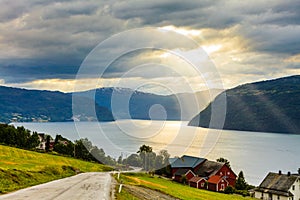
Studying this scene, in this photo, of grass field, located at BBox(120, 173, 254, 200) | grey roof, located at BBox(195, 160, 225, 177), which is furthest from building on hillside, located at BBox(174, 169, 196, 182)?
grass field, located at BBox(120, 173, 254, 200)

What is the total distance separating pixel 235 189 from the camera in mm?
88188

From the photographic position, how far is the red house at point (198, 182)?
90.8 m

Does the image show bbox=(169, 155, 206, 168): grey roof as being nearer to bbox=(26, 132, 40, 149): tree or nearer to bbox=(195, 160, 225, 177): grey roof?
bbox=(195, 160, 225, 177): grey roof

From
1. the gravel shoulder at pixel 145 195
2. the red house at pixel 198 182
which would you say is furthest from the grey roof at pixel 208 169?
the gravel shoulder at pixel 145 195

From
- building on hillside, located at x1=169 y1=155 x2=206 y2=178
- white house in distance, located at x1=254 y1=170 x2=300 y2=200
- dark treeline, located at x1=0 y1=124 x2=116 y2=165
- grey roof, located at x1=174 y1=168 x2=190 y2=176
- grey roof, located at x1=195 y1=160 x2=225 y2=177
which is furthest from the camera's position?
dark treeline, located at x1=0 y1=124 x2=116 y2=165

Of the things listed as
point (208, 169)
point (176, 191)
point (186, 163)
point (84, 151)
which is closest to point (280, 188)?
point (208, 169)

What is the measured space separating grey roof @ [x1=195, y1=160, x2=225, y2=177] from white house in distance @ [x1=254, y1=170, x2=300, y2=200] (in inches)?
784

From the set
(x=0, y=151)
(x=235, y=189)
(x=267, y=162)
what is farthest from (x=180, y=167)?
(x=267, y=162)

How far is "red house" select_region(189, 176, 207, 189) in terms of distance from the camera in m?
90.8

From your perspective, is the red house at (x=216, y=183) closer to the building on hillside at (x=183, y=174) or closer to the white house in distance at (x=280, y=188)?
the building on hillside at (x=183, y=174)

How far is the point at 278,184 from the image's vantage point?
7781 cm

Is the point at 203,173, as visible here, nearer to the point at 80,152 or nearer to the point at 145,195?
the point at 80,152

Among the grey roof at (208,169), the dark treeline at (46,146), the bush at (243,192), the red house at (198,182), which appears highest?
the dark treeline at (46,146)

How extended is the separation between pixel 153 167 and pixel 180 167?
17432 millimetres
